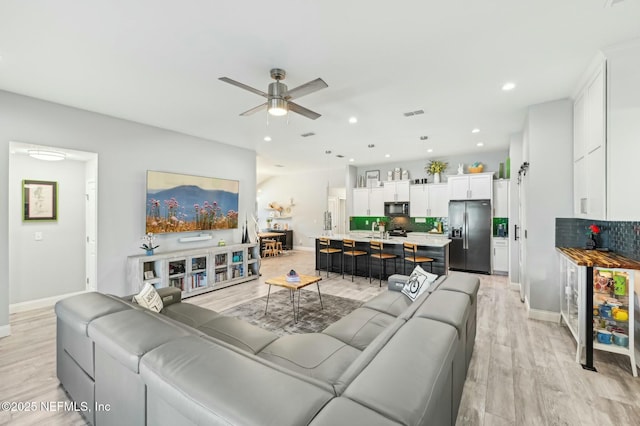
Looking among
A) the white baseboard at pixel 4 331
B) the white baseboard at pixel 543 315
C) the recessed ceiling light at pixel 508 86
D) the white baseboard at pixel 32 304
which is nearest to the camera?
the recessed ceiling light at pixel 508 86

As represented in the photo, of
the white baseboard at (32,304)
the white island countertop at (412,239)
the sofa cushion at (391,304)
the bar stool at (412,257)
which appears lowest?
the white baseboard at (32,304)

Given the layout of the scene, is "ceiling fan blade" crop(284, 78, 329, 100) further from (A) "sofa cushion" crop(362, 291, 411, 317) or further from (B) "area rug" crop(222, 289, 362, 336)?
(B) "area rug" crop(222, 289, 362, 336)

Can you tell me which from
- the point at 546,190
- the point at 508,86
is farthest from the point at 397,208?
the point at 508,86

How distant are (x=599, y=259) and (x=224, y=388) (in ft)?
11.5

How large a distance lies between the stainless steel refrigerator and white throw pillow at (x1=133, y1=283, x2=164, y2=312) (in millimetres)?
6319

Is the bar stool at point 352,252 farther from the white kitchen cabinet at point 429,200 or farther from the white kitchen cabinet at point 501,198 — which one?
the white kitchen cabinet at point 501,198

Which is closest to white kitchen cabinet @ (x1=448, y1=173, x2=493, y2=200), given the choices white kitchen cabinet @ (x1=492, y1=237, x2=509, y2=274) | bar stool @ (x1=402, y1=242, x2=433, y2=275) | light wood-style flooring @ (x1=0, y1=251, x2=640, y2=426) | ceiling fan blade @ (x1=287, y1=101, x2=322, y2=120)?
white kitchen cabinet @ (x1=492, y1=237, x2=509, y2=274)

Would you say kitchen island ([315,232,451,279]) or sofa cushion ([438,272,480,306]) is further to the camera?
kitchen island ([315,232,451,279])

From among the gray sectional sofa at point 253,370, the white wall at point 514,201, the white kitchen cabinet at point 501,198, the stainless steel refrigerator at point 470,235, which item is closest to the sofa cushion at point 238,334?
the gray sectional sofa at point 253,370

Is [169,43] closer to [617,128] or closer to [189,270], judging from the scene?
[189,270]

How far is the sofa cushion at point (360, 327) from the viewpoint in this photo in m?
2.20

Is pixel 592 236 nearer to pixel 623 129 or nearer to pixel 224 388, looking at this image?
pixel 623 129

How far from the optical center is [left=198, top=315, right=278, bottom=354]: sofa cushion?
6.92 ft

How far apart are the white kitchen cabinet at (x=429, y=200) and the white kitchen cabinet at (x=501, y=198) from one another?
1050mm
